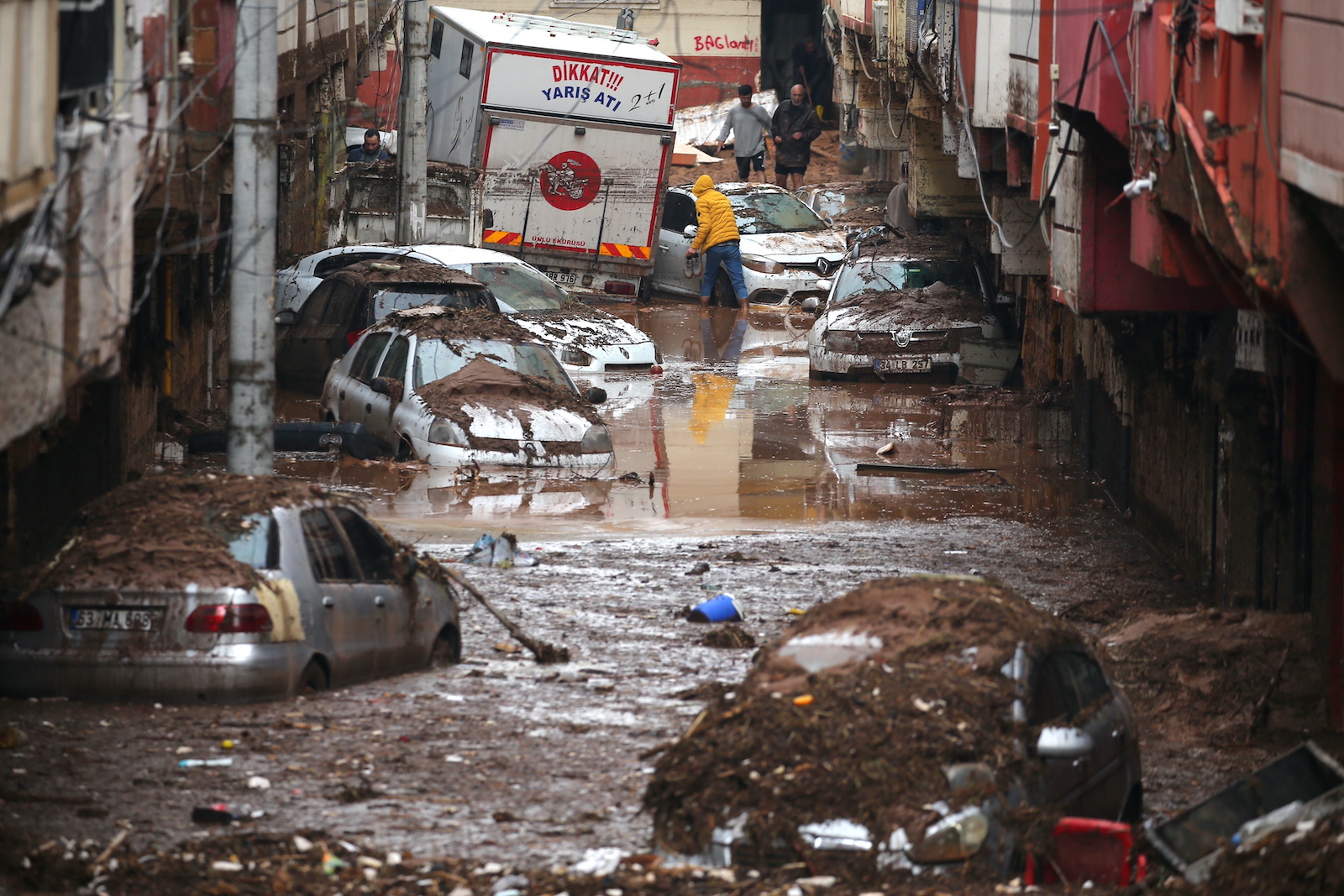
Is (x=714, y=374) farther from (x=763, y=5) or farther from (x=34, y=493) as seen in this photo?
(x=763, y=5)

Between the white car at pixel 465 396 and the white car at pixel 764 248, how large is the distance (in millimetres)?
11234

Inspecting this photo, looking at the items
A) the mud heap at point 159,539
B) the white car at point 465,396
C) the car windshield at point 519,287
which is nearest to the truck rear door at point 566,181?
the car windshield at point 519,287

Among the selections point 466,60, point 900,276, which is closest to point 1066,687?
point 900,276

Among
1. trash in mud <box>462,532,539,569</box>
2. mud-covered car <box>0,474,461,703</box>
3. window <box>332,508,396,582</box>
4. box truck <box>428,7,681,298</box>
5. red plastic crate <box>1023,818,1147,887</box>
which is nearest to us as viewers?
red plastic crate <box>1023,818,1147,887</box>

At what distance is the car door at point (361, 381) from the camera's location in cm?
1803

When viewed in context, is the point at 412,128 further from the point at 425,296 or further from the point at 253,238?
the point at 253,238

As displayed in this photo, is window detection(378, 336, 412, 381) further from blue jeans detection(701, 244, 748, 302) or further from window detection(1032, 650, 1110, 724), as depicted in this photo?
blue jeans detection(701, 244, 748, 302)

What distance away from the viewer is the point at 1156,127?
9.77m

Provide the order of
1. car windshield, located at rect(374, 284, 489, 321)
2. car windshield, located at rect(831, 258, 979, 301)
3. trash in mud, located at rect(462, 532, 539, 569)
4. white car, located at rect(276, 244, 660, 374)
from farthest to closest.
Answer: car windshield, located at rect(831, 258, 979, 301), white car, located at rect(276, 244, 660, 374), car windshield, located at rect(374, 284, 489, 321), trash in mud, located at rect(462, 532, 539, 569)

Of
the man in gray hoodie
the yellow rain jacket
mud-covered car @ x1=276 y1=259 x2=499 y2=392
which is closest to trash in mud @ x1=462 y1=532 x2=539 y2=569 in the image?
mud-covered car @ x1=276 y1=259 x2=499 y2=392

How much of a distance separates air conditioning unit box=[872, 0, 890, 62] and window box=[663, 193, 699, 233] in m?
4.40

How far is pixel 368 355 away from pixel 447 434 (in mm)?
1903

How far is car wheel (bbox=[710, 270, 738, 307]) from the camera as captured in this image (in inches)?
1184

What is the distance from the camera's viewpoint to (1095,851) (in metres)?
6.73
